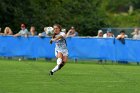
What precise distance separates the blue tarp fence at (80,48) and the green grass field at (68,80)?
4.72 meters

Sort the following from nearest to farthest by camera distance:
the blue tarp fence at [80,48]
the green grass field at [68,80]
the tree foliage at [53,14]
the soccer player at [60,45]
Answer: the green grass field at [68,80] < the soccer player at [60,45] < the blue tarp fence at [80,48] < the tree foliage at [53,14]

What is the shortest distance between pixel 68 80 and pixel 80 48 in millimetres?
12197

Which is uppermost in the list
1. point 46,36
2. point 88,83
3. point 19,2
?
point 19,2

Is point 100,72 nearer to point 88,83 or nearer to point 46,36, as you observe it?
point 88,83

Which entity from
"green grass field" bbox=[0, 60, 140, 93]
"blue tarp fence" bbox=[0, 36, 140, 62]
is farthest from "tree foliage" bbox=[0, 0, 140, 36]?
"green grass field" bbox=[0, 60, 140, 93]

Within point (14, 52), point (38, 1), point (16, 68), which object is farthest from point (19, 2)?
point (16, 68)

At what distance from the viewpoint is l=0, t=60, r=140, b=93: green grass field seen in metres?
18.7

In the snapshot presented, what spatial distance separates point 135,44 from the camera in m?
32.3

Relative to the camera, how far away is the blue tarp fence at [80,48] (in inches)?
1276

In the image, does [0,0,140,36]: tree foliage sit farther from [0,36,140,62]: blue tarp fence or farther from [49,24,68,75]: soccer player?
[49,24,68,75]: soccer player

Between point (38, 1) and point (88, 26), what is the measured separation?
411cm

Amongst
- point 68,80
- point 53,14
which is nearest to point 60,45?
point 68,80

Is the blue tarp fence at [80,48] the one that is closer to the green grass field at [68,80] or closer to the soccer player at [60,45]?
the green grass field at [68,80]

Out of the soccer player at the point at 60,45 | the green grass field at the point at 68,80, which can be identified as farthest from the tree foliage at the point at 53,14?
the soccer player at the point at 60,45
